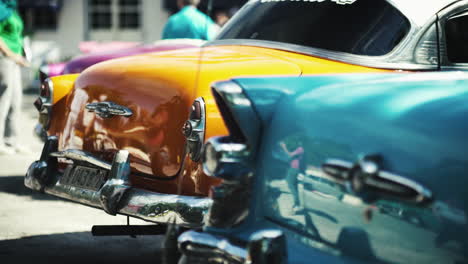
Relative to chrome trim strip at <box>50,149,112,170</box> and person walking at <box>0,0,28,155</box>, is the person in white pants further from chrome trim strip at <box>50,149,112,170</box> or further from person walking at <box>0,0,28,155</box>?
chrome trim strip at <box>50,149,112,170</box>

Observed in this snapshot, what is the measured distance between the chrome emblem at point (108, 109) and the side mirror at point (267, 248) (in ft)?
7.06

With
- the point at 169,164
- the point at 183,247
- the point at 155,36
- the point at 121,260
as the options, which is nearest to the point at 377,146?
the point at 183,247

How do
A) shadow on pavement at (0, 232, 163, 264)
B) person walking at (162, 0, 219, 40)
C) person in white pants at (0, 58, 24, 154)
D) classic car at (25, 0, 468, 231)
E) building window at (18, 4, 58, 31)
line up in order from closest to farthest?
classic car at (25, 0, 468, 231)
shadow on pavement at (0, 232, 163, 264)
person walking at (162, 0, 219, 40)
person in white pants at (0, 58, 24, 154)
building window at (18, 4, 58, 31)

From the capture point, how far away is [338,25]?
16.1ft

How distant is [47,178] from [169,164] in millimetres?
1122

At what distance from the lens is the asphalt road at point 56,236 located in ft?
17.3

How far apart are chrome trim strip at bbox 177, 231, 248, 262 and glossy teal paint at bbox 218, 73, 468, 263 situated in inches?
3.3

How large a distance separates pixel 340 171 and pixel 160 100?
85.2 inches

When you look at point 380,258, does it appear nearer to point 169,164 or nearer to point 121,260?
point 169,164

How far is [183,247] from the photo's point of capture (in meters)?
2.77

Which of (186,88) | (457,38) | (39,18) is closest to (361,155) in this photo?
(186,88)

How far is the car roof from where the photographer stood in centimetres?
479

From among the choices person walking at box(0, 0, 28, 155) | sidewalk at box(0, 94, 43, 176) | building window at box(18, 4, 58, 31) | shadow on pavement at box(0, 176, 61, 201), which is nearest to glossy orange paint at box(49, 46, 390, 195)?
shadow on pavement at box(0, 176, 61, 201)

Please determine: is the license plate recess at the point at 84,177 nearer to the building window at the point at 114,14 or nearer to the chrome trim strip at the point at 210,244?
→ the chrome trim strip at the point at 210,244
